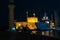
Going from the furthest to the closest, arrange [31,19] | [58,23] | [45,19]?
[45,19] < [58,23] < [31,19]

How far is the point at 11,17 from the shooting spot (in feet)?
135

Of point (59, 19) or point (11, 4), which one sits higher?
point (11, 4)

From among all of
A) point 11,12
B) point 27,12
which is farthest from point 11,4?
point 27,12

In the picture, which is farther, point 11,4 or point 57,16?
point 57,16

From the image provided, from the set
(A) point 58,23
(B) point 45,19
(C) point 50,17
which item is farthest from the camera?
(C) point 50,17

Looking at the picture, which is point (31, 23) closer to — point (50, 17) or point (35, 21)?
point (35, 21)

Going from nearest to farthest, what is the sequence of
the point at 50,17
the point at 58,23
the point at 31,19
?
1. the point at 31,19
2. the point at 58,23
3. the point at 50,17

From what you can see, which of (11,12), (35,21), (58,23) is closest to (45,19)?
(58,23)

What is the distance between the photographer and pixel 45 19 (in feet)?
207

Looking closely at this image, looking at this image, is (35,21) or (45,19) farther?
(45,19)

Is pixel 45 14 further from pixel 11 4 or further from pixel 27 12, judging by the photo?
pixel 11 4

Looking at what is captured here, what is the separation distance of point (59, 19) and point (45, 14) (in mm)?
8338

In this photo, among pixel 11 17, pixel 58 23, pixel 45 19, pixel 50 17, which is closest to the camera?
pixel 11 17

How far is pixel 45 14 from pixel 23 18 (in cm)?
1031
